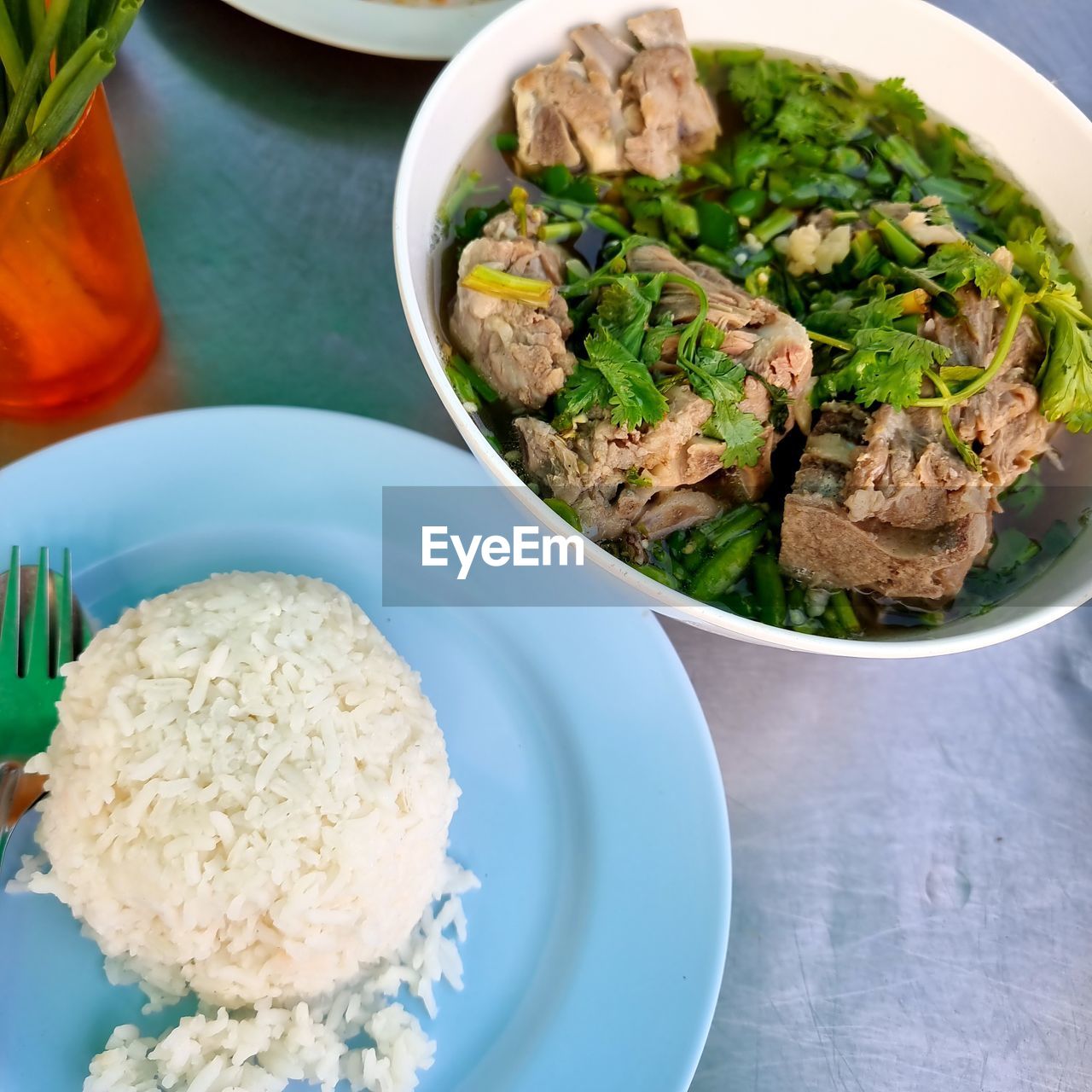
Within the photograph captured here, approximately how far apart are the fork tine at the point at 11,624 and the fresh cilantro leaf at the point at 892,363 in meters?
0.97

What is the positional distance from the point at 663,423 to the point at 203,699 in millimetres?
583

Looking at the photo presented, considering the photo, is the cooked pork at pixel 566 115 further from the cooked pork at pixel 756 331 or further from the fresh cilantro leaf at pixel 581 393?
the fresh cilantro leaf at pixel 581 393

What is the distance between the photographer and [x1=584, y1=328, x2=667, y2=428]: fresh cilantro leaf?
104cm

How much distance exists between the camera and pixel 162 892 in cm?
94

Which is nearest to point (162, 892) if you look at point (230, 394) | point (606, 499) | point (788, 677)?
point (606, 499)

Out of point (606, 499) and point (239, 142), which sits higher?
point (239, 142)

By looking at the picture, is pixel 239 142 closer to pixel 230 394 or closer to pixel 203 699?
pixel 230 394

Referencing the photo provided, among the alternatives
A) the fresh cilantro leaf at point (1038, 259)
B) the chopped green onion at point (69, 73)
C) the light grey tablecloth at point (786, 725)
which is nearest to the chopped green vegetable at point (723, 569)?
the light grey tablecloth at point (786, 725)

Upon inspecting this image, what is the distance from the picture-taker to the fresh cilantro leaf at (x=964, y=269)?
1.10 metres

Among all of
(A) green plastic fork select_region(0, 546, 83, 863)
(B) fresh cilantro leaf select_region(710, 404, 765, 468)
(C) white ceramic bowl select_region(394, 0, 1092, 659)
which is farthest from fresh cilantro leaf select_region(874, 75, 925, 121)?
(A) green plastic fork select_region(0, 546, 83, 863)

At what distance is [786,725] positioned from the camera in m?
1.32

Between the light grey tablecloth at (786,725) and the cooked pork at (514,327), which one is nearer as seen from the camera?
the cooked pork at (514,327)

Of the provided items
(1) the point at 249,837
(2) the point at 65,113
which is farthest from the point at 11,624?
(2) the point at 65,113

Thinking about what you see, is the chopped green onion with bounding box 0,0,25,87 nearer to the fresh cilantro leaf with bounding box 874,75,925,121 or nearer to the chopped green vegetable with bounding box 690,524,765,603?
the chopped green vegetable with bounding box 690,524,765,603
